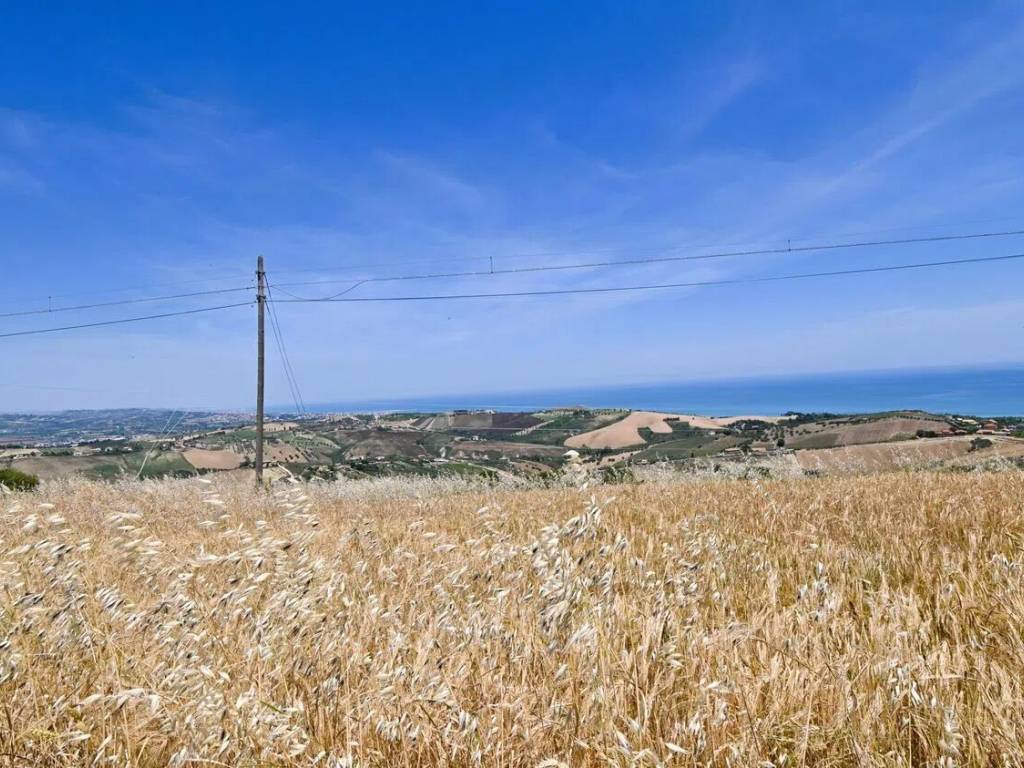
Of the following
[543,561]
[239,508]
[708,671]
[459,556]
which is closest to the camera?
[708,671]

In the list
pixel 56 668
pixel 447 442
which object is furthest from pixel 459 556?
pixel 447 442

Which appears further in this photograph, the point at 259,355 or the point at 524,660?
the point at 259,355

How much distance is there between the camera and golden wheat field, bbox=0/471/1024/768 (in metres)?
1.65

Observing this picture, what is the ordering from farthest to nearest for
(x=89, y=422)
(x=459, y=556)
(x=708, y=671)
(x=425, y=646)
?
(x=89, y=422), (x=459, y=556), (x=425, y=646), (x=708, y=671)

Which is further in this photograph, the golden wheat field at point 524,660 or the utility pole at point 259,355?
the utility pole at point 259,355

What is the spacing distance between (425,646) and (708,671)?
103 cm

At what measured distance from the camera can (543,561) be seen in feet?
8.82

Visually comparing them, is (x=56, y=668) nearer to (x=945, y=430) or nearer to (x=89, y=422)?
(x=945, y=430)

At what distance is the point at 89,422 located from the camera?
82625mm

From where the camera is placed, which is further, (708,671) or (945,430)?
(945,430)

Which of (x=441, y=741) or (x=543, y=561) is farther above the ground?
(x=543, y=561)

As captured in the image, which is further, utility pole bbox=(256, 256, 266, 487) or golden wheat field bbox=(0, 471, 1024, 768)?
utility pole bbox=(256, 256, 266, 487)

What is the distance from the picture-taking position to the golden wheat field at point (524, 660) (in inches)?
64.8

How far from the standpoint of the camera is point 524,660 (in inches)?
82.6
